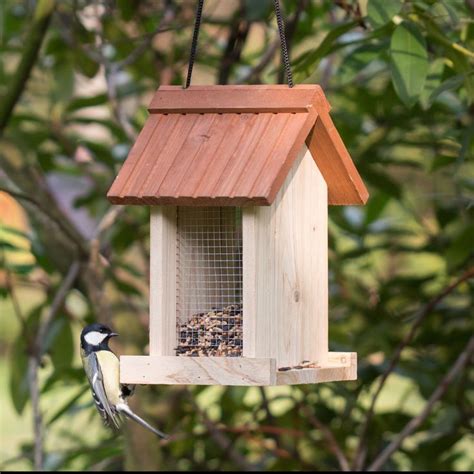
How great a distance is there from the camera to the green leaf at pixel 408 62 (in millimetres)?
Result: 2820

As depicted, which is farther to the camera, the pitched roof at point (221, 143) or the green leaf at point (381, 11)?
the green leaf at point (381, 11)

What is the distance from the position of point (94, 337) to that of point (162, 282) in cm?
30

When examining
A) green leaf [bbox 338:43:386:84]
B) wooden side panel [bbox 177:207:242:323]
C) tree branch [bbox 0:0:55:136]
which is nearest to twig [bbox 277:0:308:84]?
green leaf [bbox 338:43:386:84]

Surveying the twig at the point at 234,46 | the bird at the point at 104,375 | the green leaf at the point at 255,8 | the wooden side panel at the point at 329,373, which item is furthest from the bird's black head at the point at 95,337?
the twig at the point at 234,46

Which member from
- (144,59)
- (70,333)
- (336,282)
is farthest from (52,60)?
(336,282)

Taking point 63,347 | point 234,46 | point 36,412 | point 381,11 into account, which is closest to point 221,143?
point 381,11

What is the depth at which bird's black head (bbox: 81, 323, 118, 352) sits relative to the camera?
2.78 meters

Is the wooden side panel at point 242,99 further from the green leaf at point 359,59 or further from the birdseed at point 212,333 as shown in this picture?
the green leaf at point 359,59

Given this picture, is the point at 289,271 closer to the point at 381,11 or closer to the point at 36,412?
the point at 381,11

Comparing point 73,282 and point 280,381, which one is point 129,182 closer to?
point 280,381

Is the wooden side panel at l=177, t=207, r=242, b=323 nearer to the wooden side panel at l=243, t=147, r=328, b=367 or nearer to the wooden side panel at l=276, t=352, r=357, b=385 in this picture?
the wooden side panel at l=243, t=147, r=328, b=367

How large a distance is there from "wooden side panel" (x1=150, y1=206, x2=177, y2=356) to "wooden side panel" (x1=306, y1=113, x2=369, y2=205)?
1.43 feet

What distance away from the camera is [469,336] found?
15.1 ft

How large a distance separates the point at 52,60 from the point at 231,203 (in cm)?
298
